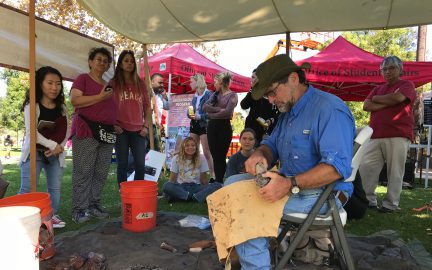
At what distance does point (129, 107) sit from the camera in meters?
3.97

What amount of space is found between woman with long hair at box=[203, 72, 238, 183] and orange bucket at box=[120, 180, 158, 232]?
6.55 feet

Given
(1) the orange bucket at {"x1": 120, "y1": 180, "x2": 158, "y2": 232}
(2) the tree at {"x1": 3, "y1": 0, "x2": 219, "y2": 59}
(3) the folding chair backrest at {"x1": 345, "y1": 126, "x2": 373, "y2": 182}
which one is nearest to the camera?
(3) the folding chair backrest at {"x1": 345, "y1": 126, "x2": 373, "y2": 182}

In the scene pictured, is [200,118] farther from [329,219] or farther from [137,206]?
[329,219]

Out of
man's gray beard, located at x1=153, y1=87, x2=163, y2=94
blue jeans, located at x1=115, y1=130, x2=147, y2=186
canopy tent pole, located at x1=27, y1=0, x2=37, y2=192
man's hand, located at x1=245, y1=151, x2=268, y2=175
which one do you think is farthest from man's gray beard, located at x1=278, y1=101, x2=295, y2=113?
man's gray beard, located at x1=153, y1=87, x2=163, y2=94

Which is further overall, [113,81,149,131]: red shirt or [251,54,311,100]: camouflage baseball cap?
[113,81,149,131]: red shirt

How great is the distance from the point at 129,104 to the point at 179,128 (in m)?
3.79

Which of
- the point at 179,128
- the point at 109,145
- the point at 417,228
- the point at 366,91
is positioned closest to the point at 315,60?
the point at 366,91

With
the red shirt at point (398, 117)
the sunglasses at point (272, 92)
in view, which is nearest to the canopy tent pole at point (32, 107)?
the sunglasses at point (272, 92)

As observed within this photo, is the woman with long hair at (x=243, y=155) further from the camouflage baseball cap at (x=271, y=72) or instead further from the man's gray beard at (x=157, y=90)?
the man's gray beard at (x=157, y=90)

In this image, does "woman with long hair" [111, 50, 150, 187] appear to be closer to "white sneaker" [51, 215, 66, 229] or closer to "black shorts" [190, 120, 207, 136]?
"white sneaker" [51, 215, 66, 229]

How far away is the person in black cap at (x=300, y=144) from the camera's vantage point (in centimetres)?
171

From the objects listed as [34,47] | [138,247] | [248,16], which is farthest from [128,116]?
[248,16]

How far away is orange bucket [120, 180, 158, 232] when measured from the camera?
126 inches

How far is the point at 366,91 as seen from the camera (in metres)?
9.88
